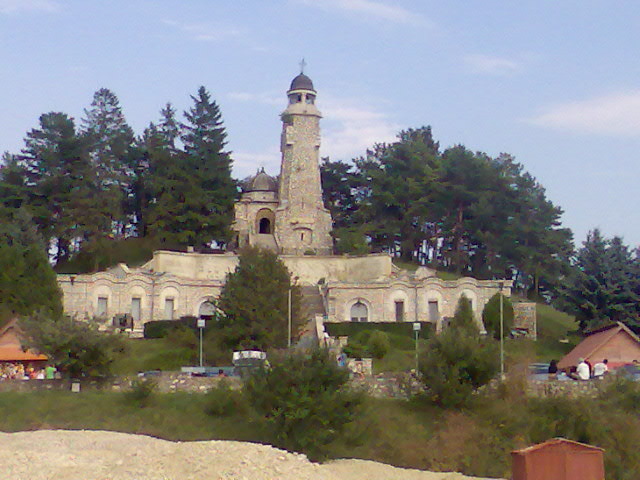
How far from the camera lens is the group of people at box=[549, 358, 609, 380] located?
35469 millimetres

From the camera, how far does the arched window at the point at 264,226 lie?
68812mm

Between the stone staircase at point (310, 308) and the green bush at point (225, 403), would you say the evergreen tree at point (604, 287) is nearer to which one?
the stone staircase at point (310, 308)

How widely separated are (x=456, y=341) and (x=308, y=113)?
33.8m

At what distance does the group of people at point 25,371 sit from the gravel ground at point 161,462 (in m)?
6.05

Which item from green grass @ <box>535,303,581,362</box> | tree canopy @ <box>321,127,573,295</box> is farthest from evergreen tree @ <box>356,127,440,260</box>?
green grass @ <box>535,303,581,362</box>

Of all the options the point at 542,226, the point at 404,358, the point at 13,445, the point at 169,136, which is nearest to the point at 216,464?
the point at 13,445

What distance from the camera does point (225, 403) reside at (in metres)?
33.5

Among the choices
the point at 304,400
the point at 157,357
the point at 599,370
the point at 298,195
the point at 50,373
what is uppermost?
the point at 298,195

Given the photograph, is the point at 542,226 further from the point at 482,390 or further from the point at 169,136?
the point at 482,390

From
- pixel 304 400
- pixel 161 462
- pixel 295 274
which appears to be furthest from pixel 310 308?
pixel 161 462

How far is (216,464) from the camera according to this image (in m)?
27.1

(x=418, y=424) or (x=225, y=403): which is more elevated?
(x=225, y=403)

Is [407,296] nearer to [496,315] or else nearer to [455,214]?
[496,315]

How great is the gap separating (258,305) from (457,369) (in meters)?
12.9
